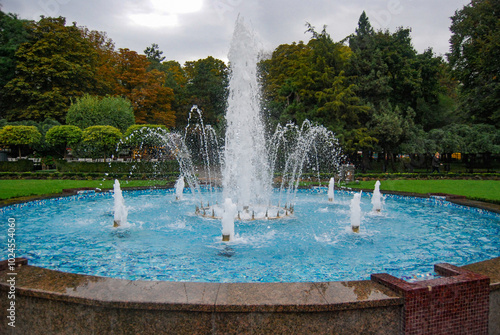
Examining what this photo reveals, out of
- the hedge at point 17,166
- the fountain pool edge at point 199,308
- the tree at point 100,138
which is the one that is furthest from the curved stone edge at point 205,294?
the hedge at point 17,166

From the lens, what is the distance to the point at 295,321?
3240 millimetres

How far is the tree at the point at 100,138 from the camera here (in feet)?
81.8

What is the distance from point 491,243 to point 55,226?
10692mm

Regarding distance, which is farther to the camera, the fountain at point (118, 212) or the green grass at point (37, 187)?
the green grass at point (37, 187)

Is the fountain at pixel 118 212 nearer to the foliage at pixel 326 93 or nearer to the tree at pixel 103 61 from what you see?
the foliage at pixel 326 93

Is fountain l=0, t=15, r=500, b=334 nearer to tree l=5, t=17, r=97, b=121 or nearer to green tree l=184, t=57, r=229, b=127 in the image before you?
green tree l=184, t=57, r=229, b=127

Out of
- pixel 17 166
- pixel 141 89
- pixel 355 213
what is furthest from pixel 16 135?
pixel 355 213

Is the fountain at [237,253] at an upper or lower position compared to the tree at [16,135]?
lower

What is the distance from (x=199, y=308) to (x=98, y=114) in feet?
105

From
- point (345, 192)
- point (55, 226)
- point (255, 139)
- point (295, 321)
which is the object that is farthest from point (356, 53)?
point (295, 321)

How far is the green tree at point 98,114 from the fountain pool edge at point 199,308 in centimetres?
3026

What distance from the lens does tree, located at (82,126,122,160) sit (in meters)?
24.9

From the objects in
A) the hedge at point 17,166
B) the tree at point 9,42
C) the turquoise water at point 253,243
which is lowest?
the turquoise water at point 253,243

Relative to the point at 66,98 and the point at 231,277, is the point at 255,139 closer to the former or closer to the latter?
the point at 231,277
